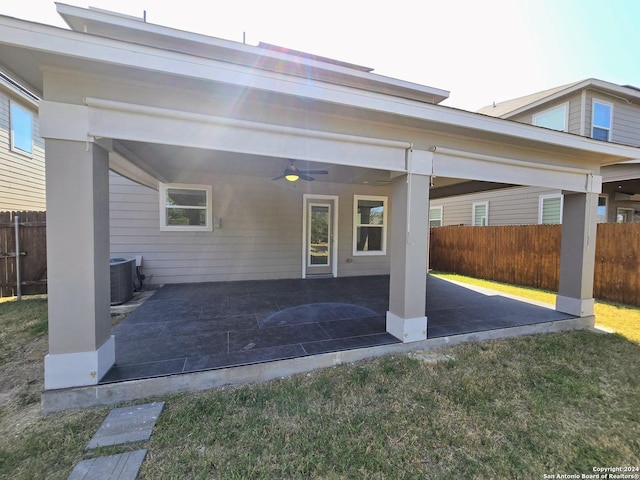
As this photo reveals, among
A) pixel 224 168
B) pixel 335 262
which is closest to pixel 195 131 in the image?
pixel 224 168

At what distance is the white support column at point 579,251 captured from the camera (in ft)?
14.2

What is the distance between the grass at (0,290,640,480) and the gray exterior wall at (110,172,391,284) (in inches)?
131

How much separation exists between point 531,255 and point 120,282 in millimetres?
9168

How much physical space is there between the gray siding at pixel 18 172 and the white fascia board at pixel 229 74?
7.45 meters

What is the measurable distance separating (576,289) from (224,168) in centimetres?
648

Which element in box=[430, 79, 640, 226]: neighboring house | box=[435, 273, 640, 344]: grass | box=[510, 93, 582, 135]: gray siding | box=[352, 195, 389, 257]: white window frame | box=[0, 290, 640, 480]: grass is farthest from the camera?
box=[510, 93, 582, 135]: gray siding

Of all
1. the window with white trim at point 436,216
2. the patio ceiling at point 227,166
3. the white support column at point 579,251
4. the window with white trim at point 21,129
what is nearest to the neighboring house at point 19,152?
the window with white trim at point 21,129

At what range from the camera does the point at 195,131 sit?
2537 millimetres

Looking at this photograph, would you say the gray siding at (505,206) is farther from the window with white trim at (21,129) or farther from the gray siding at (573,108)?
the window with white trim at (21,129)

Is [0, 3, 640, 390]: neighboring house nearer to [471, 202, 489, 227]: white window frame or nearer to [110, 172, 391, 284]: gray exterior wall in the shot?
[110, 172, 391, 284]: gray exterior wall

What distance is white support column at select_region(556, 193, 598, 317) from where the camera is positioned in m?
4.34

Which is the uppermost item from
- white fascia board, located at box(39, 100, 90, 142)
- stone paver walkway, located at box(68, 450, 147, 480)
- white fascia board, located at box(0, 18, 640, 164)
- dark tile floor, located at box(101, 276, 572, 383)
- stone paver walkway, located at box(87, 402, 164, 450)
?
white fascia board, located at box(0, 18, 640, 164)

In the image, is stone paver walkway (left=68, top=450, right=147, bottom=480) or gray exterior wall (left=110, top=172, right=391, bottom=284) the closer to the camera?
stone paver walkway (left=68, top=450, right=147, bottom=480)

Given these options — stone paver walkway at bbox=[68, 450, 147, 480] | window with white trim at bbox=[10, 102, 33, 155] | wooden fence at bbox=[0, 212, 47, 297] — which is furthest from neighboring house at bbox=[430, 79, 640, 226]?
window with white trim at bbox=[10, 102, 33, 155]
